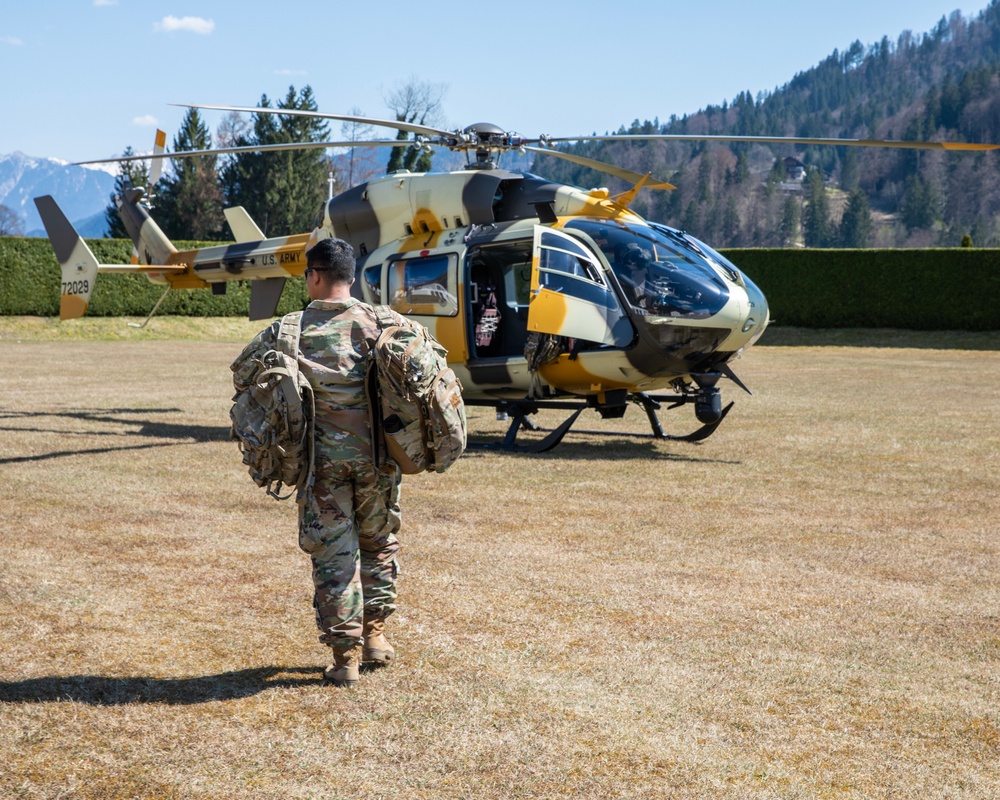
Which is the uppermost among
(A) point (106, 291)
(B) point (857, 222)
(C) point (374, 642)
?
(B) point (857, 222)

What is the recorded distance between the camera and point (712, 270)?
9.56 m

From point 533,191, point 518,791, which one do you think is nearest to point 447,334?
point 533,191

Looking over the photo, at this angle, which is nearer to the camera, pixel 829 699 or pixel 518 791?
pixel 518 791

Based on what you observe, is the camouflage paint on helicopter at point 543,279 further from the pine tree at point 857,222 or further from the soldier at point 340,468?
the pine tree at point 857,222

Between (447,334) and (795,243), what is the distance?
129 metres

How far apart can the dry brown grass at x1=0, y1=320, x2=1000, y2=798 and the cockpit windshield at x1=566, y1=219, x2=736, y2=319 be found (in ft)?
4.91

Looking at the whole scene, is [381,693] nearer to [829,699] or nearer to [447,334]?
[829,699]

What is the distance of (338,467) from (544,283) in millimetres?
5694

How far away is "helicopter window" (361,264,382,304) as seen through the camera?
10.6m

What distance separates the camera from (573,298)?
31.2 ft

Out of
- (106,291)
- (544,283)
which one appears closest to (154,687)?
(544,283)

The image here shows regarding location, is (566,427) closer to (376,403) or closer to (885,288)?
(376,403)

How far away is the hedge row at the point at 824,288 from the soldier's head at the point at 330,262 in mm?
25765

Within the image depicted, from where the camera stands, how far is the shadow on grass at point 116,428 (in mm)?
10081
